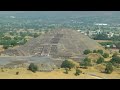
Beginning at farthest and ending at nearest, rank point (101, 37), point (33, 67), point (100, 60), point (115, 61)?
1. point (100, 60)
2. point (115, 61)
3. point (101, 37)
4. point (33, 67)

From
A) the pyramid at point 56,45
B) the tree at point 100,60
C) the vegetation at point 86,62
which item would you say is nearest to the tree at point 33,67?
the pyramid at point 56,45

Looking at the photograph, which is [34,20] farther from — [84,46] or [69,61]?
[84,46]

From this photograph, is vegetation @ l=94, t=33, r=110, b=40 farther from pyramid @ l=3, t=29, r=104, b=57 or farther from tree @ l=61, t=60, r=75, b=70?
tree @ l=61, t=60, r=75, b=70

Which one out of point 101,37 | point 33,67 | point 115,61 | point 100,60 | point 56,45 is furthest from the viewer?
point 56,45

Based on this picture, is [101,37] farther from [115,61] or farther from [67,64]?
[67,64]

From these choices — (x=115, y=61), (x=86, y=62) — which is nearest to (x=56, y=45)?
(x=86, y=62)

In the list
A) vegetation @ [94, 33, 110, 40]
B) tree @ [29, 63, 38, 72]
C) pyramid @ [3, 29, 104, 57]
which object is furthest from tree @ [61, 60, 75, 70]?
vegetation @ [94, 33, 110, 40]

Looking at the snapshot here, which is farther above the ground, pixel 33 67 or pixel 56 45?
pixel 56 45

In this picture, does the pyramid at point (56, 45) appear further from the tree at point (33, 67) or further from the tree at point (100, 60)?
the tree at point (33, 67)
